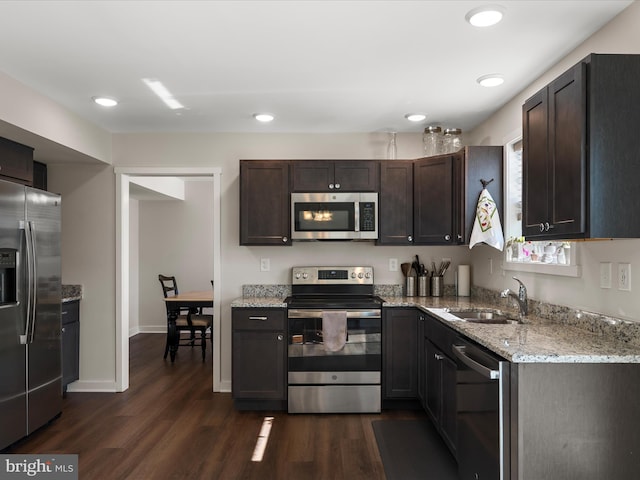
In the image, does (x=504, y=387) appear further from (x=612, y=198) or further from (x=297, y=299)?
(x=297, y=299)

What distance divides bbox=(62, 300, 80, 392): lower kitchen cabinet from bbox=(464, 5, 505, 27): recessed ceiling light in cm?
382

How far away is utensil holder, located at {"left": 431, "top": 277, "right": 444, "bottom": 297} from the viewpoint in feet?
13.1

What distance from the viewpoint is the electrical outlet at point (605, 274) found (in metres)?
2.19

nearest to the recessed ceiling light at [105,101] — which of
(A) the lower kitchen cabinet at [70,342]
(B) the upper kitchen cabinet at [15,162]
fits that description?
(B) the upper kitchen cabinet at [15,162]

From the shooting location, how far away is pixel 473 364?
6.84ft

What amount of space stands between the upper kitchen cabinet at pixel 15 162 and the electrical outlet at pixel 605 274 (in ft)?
12.6

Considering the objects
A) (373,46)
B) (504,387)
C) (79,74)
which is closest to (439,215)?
(373,46)

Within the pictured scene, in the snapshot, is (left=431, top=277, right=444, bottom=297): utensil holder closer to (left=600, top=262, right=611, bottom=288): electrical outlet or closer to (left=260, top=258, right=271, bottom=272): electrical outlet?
(left=260, top=258, right=271, bottom=272): electrical outlet

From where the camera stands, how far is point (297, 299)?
12.9ft

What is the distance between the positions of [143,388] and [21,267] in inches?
71.2

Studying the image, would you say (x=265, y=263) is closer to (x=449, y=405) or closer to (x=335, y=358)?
(x=335, y=358)

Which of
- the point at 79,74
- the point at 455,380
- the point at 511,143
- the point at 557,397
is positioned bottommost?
the point at 455,380

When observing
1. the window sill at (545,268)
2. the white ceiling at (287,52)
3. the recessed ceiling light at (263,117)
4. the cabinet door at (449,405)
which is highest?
the white ceiling at (287,52)

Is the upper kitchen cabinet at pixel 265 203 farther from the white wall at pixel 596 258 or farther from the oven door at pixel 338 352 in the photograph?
the white wall at pixel 596 258
